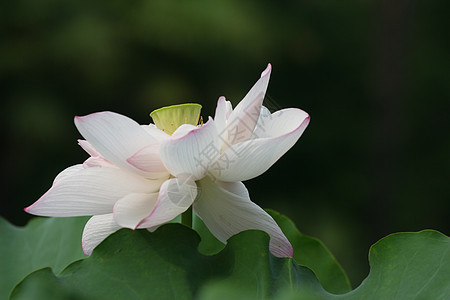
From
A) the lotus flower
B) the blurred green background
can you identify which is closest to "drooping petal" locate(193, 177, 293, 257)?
the lotus flower

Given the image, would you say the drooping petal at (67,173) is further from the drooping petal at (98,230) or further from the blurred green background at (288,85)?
the blurred green background at (288,85)

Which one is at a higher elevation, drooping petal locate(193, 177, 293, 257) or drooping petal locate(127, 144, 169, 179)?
drooping petal locate(127, 144, 169, 179)

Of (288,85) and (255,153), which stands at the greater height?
(255,153)

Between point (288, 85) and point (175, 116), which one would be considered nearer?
point (175, 116)

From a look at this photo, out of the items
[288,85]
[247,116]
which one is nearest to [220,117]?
[247,116]

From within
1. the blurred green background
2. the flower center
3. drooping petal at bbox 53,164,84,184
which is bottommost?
the blurred green background

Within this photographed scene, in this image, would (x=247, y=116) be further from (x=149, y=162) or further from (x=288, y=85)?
(x=288, y=85)

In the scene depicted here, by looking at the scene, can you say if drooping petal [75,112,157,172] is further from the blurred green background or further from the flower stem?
the blurred green background

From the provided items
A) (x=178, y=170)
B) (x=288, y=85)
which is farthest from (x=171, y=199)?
(x=288, y=85)
